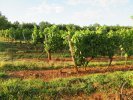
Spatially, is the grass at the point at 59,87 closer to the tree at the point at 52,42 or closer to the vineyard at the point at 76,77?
the vineyard at the point at 76,77

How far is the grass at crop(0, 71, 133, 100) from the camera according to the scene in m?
19.5

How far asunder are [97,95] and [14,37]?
1641 inches

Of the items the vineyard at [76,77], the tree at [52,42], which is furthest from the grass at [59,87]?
the tree at [52,42]

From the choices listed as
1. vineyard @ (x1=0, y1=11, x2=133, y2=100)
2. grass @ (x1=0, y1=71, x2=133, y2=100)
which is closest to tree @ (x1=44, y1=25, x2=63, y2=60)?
vineyard @ (x1=0, y1=11, x2=133, y2=100)

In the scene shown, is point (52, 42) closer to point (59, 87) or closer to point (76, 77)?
point (76, 77)

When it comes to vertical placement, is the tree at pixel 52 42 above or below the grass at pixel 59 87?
above

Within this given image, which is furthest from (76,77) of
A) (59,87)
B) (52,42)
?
(52,42)

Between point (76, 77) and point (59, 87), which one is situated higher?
point (76, 77)

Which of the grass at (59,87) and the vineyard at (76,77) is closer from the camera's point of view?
the grass at (59,87)

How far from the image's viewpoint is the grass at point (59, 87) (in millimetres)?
19547

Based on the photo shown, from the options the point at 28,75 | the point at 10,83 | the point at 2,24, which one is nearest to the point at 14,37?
the point at 2,24

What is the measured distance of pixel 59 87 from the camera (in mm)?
21062

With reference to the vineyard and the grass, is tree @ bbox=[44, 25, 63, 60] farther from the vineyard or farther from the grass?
the grass

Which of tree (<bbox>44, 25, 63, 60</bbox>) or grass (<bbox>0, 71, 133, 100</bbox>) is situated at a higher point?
tree (<bbox>44, 25, 63, 60</bbox>)
